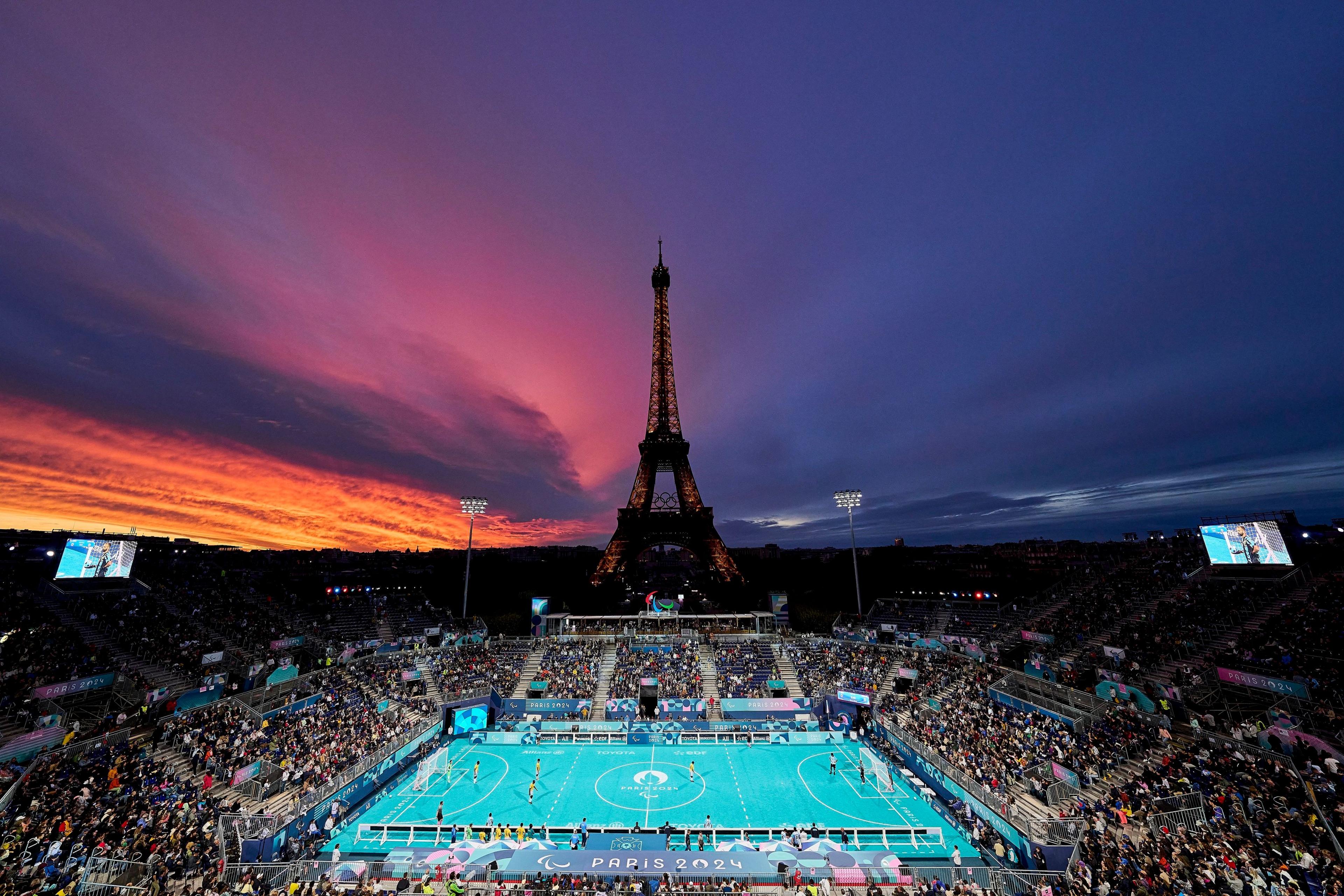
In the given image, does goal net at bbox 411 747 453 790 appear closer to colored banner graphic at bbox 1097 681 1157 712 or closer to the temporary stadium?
the temporary stadium

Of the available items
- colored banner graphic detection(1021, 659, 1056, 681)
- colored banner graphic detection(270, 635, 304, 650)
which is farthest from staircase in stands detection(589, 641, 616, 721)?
colored banner graphic detection(1021, 659, 1056, 681)

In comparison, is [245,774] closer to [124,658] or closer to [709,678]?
[124,658]

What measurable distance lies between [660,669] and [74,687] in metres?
28.9

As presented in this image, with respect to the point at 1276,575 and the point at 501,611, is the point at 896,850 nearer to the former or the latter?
the point at 1276,575

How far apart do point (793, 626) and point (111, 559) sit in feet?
172

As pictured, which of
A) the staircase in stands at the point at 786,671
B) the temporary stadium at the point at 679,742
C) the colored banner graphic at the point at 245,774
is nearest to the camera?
the temporary stadium at the point at 679,742

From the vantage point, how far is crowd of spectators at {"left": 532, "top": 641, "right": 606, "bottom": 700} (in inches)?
1351

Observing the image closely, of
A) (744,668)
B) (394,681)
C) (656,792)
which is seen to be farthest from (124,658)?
(744,668)

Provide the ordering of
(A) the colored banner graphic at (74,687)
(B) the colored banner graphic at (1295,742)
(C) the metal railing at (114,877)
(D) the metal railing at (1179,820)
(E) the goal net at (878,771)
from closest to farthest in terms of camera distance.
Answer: (C) the metal railing at (114,877) → (D) the metal railing at (1179,820) → (B) the colored banner graphic at (1295,742) → (A) the colored banner graphic at (74,687) → (E) the goal net at (878,771)

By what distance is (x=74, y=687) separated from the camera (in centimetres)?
2203

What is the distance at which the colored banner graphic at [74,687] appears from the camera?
68.0ft

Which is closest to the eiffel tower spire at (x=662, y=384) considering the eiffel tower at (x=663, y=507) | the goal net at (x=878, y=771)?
the eiffel tower at (x=663, y=507)

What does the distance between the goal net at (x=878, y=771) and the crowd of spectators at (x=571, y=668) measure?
54.5 ft

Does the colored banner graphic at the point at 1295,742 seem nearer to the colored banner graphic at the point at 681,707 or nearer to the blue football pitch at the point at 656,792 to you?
the blue football pitch at the point at 656,792
